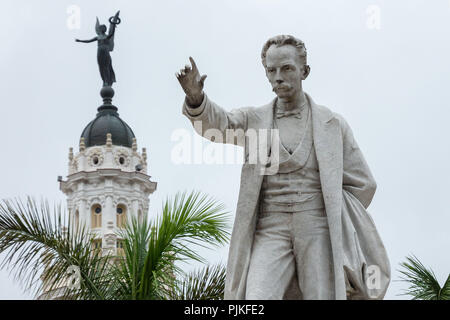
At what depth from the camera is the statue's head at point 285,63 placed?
10.1 meters

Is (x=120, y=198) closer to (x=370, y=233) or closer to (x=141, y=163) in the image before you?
(x=141, y=163)

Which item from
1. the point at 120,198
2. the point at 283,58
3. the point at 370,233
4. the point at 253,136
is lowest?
the point at 370,233

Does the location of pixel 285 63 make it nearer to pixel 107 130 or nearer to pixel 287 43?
pixel 287 43

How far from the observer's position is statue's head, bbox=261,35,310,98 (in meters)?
10.1

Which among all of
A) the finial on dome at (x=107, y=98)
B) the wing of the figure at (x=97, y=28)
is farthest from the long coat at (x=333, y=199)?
the finial on dome at (x=107, y=98)

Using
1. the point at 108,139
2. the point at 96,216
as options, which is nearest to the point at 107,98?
the point at 108,139

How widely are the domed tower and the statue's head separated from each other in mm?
69287

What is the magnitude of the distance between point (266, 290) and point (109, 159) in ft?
231

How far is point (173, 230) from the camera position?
1519 cm

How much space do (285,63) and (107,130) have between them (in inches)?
2815

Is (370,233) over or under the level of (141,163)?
under
